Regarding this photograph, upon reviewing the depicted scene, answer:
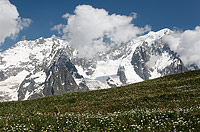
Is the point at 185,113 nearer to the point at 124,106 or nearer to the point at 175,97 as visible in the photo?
the point at 124,106

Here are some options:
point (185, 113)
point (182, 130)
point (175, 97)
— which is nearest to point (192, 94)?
point (175, 97)

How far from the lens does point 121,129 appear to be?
12.6 meters

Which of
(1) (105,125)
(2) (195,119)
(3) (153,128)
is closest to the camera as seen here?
(3) (153,128)

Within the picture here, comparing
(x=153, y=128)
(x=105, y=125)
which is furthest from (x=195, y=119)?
(x=105, y=125)

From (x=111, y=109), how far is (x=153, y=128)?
38.5 ft

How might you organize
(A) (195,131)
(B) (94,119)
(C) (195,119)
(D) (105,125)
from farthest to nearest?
(B) (94,119) < (D) (105,125) < (C) (195,119) < (A) (195,131)

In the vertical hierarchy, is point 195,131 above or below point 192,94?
below

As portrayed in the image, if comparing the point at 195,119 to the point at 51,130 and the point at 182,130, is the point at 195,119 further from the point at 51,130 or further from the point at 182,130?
the point at 51,130

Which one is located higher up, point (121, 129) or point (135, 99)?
point (135, 99)

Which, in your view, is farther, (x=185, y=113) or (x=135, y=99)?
(x=135, y=99)

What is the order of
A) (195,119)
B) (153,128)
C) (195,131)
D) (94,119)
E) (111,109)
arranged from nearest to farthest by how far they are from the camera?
1. (195,131)
2. (153,128)
3. (195,119)
4. (94,119)
5. (111,109)

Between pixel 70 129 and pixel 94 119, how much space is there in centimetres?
278

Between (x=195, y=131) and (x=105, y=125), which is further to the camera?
(x=105, y=125)

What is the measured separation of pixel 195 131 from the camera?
11.0m
